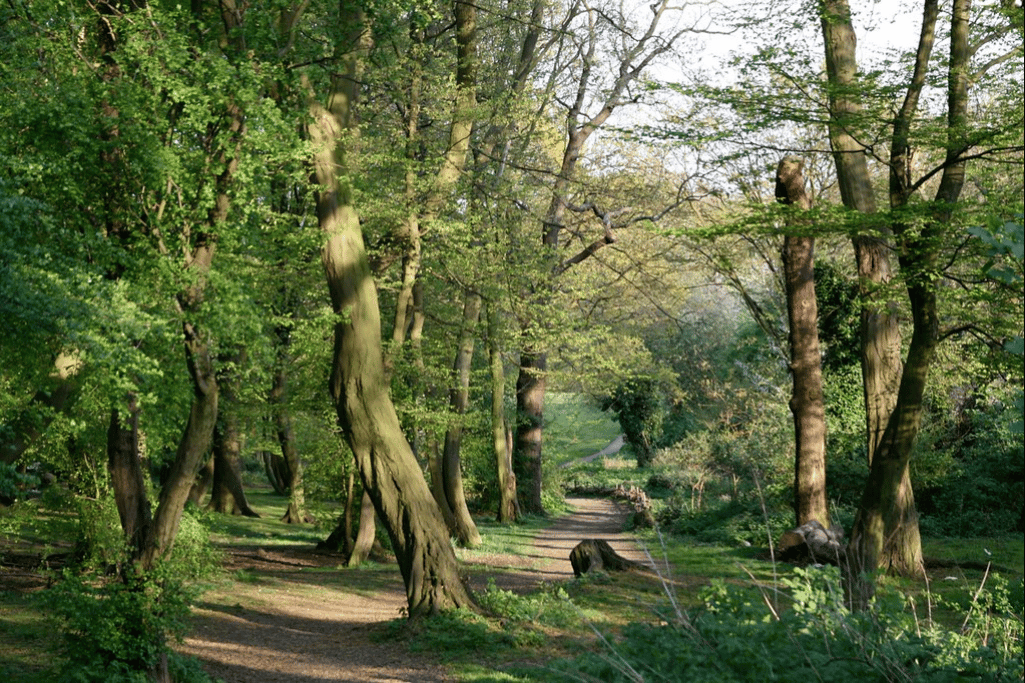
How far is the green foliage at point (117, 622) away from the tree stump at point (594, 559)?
782cm

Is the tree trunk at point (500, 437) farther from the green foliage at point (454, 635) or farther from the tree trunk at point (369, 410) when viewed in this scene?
the green foliage at point (454, 635)

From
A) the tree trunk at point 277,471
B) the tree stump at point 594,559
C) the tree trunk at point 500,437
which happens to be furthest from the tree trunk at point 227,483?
the tree stump at point 594,559

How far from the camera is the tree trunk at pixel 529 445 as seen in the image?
27.2 metres

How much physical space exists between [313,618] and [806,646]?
896 cm

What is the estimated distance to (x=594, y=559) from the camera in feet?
48.8

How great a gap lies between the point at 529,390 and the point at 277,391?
8.77 metres

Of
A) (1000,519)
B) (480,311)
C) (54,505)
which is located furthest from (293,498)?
(1000,519)

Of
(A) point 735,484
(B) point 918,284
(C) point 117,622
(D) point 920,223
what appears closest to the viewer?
(C) point 117,622

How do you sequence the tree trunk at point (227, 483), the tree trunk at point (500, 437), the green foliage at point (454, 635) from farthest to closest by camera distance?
the tree trunk at point (227, 483) → the tree trunk at point (500, 437) → the green foliage at point (454, 635)

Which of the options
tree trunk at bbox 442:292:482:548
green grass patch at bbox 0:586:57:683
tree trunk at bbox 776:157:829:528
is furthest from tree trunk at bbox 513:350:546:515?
green grass patch at bbox 0:586:57:683

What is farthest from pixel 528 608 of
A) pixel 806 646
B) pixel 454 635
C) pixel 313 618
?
pixel 806 646

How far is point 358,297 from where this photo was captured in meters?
11.1

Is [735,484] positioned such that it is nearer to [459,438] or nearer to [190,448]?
[459,438]

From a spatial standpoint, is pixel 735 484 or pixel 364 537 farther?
pixel 735 484
